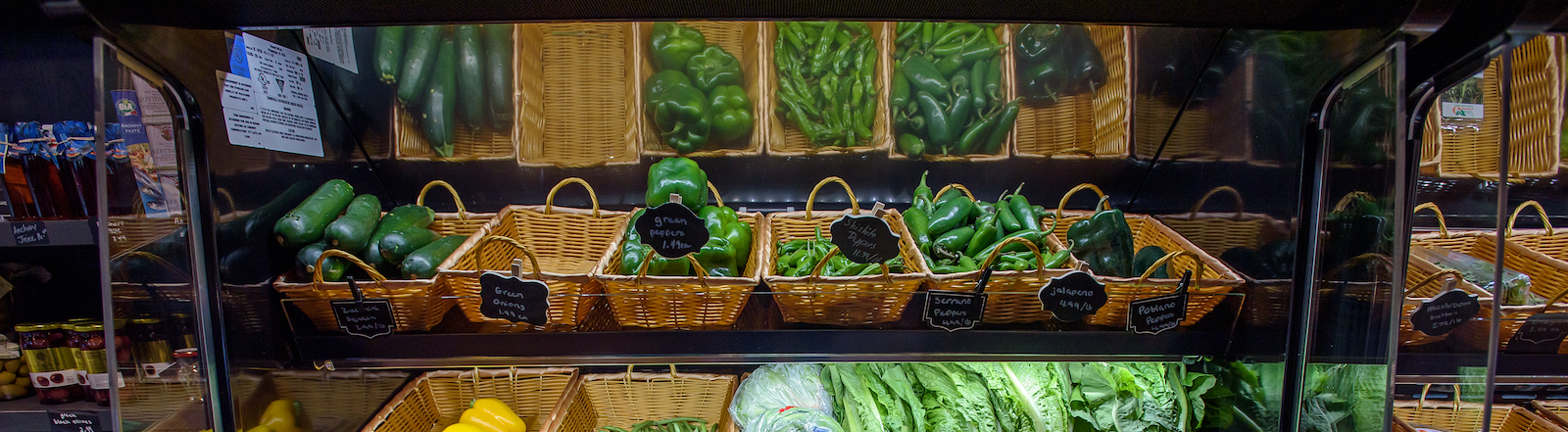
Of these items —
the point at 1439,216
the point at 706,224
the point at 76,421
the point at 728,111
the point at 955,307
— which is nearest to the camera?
the point at 1439,216

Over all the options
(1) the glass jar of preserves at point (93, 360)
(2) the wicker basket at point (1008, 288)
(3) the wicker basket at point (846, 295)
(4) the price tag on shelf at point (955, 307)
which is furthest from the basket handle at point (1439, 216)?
(1) the glass jar of preserves at point (93, 360)

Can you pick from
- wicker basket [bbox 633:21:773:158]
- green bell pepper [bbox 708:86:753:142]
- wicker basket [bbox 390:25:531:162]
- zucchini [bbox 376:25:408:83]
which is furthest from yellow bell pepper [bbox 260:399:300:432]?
green bell pepper [bbox 708:86:753:142]

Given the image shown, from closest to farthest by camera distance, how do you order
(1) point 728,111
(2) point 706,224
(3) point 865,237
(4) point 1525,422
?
(3) point 865,237, (2) point 706,224, (1) point 728,111, (4) point 1525,422

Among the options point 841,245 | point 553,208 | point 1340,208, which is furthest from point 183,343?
point 1340,208

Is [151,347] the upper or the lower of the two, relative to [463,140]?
lower

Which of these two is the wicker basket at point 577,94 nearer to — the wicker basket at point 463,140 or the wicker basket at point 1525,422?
the wicker basket at point 463,140

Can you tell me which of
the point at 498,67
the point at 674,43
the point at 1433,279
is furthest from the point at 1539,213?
the point at 498,67

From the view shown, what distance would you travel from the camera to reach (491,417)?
1.83 metres

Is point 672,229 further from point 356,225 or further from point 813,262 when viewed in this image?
point 356,225

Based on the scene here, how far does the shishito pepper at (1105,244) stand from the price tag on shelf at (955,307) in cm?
38

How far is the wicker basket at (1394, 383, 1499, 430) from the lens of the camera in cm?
107

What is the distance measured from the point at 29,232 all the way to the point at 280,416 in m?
1.06

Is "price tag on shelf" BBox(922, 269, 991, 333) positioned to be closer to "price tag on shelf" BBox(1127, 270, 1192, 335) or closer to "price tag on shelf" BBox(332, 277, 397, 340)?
"price tag on shelf" BBox(1127, 270, 1192, 335)

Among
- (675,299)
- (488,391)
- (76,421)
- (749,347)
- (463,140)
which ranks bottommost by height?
(76,421)
